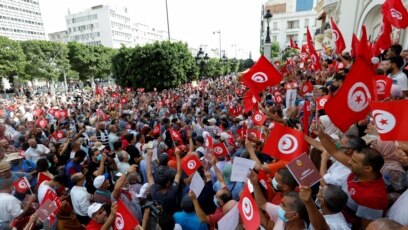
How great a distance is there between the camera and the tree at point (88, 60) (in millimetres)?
46803

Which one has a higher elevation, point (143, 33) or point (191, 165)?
point (143, 33)

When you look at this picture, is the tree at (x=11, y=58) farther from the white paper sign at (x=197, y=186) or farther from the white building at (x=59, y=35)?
the white building at (x=59, y=35)

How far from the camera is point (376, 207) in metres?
2.21

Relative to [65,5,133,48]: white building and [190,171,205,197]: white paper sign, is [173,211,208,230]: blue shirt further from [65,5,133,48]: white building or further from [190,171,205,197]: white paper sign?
[65,5,133,48]: white building

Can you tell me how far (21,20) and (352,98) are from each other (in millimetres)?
103170

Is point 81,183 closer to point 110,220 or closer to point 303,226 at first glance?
point 110,220

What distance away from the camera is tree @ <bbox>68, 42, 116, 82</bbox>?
46803mm

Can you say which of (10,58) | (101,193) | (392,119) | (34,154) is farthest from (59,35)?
(392,119)

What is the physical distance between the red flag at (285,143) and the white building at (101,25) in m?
90.1

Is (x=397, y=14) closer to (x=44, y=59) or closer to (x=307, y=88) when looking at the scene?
(x=307, y=88)

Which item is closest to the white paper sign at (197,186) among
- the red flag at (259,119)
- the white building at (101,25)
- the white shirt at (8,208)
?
the white shirt at (8,208)

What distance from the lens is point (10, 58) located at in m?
38.3

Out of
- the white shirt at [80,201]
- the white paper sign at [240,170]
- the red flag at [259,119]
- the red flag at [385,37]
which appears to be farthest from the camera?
the red flag at [385,37]

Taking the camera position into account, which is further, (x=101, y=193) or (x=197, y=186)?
(x=101, y=193)
